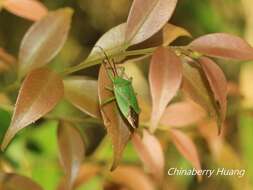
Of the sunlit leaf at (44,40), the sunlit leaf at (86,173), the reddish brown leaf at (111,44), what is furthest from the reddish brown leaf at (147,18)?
the sunlit leaf at (86,173)

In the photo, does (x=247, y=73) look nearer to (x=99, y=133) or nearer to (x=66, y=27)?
(x=99, y=133)

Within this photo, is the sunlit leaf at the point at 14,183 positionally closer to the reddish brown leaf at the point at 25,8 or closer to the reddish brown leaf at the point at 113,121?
the reddish brown leaf at the point at 113,121

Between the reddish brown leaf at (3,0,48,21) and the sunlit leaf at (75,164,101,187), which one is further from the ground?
the reddish brown leaf at (3,0,48,21)

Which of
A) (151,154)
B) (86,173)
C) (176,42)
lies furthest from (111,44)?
(176,42)

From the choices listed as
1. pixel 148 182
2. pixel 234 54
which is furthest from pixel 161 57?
pixel 148 182

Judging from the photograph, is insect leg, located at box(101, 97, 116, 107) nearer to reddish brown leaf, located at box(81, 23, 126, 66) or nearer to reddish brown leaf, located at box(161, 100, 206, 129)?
reddish brown leaf, located at box(81, 23, 126, 66)

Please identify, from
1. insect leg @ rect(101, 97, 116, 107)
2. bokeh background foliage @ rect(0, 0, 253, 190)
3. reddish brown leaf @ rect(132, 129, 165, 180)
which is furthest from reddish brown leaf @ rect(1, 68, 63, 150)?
bokeh background foliage @ rect(0, 0, 253, 190)

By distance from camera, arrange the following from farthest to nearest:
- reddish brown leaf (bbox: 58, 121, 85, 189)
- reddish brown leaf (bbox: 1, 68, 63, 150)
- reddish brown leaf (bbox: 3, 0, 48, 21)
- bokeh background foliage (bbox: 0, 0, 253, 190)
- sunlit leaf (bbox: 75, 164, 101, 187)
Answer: bokeh background foliage (bbox: 0, 0, 253, 190) < sunlit leaf (bbox: 75, 164, 101, 187) < reddish brown leaf (bbox: 3, 0, 48, 21) < reddish brown leaf (bbox: 58, 121, 85, 189) < reddish brown leaf (bbox: 1, 68, 63, 150)
